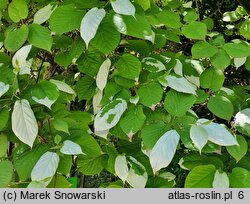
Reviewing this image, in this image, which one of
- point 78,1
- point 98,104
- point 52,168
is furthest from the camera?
point 98,104

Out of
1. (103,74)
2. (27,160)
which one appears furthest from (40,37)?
(27,160)

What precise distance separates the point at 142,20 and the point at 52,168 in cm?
36

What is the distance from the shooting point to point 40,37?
2.74 feet

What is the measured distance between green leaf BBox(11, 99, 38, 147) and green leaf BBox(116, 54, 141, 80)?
0.23 m

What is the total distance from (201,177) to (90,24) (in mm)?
389

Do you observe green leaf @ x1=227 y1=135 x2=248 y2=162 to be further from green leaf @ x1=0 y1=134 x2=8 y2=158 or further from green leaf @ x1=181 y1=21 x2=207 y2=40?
green leaf @ x1=0 y1=134 x2=8 y2=158

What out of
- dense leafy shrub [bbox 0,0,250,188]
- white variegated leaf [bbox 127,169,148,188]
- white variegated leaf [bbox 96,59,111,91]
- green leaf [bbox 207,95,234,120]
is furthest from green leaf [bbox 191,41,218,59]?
white variegated leaf [bbox 127,169,148,188]

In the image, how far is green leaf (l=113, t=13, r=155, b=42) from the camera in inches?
32.1

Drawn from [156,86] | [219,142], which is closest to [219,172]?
[219,142]

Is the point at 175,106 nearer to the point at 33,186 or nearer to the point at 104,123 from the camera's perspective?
the point at 104,123

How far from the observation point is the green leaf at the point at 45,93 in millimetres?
801

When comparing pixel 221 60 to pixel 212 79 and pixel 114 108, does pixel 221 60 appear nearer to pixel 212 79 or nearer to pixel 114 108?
pixel 212 79

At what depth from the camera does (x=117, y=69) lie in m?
0.91

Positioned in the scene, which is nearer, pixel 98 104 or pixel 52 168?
pixel 52 168
